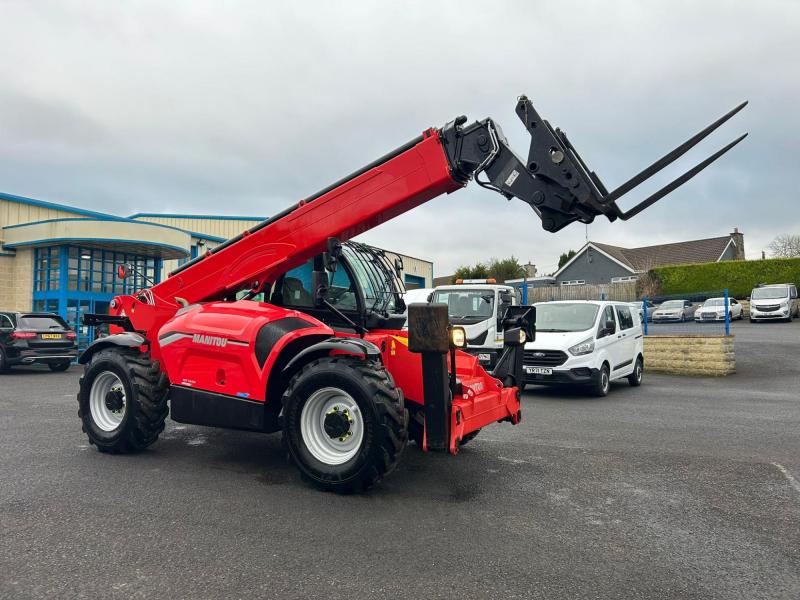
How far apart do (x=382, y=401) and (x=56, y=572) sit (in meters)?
2.34

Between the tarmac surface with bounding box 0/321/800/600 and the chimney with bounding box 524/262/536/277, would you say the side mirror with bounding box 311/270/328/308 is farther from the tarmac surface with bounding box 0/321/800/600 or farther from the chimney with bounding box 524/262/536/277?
the chimney with bounding box 524/262/536/277

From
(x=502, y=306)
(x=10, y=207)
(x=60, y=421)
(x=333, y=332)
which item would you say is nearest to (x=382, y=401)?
(x=333, y=332)

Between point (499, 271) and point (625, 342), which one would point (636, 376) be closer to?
point (625, 342)

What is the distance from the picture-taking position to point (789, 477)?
5457 millimetres

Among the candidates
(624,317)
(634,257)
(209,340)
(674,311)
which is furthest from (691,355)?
(634,257)

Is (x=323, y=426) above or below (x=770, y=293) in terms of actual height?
below

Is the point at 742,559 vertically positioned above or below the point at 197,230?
below

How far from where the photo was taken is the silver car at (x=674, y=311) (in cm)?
1659

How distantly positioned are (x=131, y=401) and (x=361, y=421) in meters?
2.62

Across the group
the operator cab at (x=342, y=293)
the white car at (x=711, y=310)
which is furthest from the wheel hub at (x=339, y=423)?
the white car at (x=711, y=310)

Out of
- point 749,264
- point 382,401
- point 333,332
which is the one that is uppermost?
point 749,264

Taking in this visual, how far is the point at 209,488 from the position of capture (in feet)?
16.4

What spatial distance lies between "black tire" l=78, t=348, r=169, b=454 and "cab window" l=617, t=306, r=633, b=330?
377 inches

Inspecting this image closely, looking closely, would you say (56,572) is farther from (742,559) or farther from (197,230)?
(197,230)
